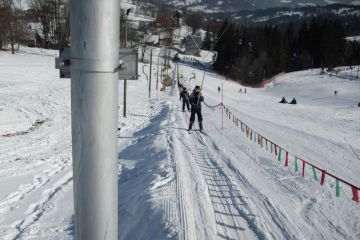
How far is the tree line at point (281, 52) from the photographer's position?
262ft

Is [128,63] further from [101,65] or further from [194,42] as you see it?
[194,42]

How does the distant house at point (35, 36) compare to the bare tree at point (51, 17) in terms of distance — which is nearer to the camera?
the bare tree at point (51, 17)

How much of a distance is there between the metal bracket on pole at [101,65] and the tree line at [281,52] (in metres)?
76.1

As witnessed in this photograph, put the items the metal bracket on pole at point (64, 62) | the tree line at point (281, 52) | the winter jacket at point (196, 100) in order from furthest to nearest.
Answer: the tree line at point (281, 52) → the winter jacket at point (196, 100) → the metal bracket on pole at point (64, 62)

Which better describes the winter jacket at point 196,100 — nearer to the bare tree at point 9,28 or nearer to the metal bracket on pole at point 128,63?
the metal bracket on pole at point 128,63

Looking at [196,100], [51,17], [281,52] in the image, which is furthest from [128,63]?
[281,52]

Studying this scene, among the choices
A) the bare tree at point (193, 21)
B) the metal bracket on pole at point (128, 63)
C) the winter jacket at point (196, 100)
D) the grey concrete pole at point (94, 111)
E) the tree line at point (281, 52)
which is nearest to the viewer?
the grey concrete pole at point (94, 111)

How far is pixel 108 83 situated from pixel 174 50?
4122 inches

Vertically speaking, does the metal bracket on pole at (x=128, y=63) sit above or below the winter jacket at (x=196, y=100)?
above

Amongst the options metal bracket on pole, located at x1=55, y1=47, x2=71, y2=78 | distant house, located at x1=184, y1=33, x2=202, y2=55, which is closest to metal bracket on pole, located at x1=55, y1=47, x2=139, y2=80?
metal bracket on pole, located at x1=55, y1=47, x2=71, y2=78

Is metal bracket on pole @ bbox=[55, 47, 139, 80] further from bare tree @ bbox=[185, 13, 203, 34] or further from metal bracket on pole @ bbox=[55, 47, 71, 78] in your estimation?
bare tree @ bbox=[185, 13, 203, 34]

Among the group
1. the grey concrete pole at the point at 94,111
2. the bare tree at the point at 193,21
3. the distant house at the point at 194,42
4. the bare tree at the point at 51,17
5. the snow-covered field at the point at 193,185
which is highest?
the bare tree at the point at 51,17

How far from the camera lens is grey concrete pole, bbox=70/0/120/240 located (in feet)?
7.76

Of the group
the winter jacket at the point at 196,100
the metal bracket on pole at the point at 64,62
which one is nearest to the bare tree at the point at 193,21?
the winter jacket at the point at 196,100
